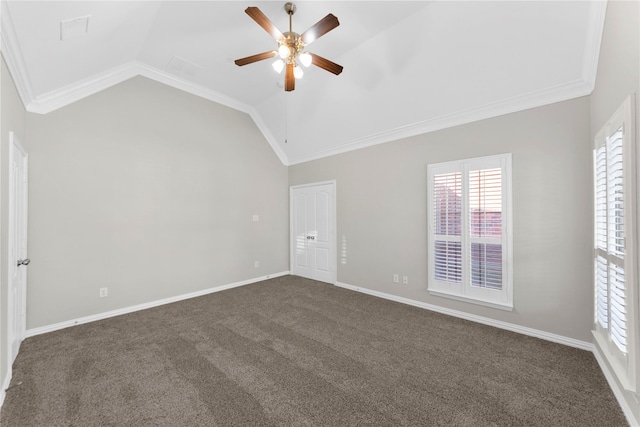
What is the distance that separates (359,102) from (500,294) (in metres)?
3.14

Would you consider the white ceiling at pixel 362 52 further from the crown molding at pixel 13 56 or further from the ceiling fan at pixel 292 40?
the ceiling fan at pixel 292 40

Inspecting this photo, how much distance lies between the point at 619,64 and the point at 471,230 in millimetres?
1934

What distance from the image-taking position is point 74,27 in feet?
7.38

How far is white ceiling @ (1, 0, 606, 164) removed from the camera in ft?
7.47

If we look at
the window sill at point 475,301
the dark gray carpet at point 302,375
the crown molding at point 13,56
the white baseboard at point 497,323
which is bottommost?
the dark gray carpet at point 302,375

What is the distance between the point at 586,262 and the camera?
2.61 m

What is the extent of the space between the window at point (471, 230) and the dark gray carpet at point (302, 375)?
0.45 meters

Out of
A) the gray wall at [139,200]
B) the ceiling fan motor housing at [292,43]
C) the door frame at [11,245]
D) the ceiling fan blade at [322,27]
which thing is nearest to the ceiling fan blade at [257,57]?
the ceiling fan motor housing at [292,43]

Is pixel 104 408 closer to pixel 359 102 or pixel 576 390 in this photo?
pixel 576 390

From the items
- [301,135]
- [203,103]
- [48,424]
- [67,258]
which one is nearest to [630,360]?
[48,424]

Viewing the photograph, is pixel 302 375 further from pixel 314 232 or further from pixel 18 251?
pixel 314 232

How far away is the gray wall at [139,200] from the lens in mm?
3170

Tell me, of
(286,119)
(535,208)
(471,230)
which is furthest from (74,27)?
(535,208)

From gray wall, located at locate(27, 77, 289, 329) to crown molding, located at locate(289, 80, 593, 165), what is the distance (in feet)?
7.72
